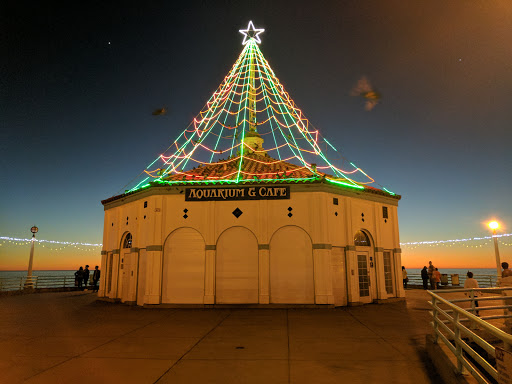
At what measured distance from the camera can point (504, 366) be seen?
3.54 metres

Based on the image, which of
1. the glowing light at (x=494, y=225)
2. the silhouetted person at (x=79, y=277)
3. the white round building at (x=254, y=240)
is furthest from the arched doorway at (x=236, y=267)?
the silhouetted person at (x=79, y=277)

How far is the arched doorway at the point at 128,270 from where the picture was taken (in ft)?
52.6

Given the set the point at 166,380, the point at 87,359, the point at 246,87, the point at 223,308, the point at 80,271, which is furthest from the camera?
the point at 80,271

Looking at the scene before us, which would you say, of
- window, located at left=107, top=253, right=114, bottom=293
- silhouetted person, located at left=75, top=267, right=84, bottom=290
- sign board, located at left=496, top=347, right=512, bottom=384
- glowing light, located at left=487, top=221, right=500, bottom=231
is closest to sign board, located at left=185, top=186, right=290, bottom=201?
window, located at left=107, top=253, right=114, bottom=293

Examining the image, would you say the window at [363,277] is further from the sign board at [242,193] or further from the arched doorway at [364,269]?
the sign board at [242,193]

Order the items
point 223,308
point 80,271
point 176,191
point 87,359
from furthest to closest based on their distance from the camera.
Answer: point 80,271
point 176,191
point 223,308
point 87,359

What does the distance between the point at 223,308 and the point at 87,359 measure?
762cm

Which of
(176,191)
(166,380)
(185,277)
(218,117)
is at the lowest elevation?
(166,380)

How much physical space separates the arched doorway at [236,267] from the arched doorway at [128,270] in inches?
157

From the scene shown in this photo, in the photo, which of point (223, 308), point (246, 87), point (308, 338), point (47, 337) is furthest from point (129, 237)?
point (308, 338)

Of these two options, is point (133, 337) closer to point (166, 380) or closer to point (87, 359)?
point (87, 359)

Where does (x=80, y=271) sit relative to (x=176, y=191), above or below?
below

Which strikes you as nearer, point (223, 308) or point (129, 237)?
point (223, 308)

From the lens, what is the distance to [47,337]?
30.8ft
